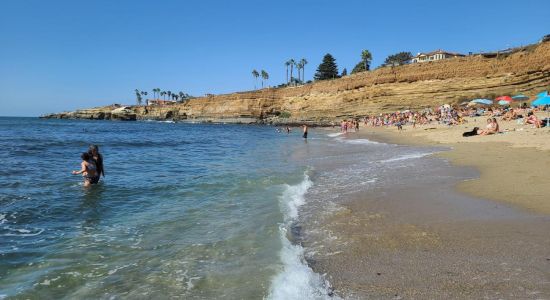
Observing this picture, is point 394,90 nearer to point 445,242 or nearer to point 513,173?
point 513,173

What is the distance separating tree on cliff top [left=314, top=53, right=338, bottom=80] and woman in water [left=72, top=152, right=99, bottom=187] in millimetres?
86426

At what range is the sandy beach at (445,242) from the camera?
3.70m

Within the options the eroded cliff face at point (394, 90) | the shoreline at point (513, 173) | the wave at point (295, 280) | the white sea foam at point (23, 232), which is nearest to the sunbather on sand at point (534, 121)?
the shoreline at point (513, 173)

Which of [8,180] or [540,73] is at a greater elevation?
[540,73]

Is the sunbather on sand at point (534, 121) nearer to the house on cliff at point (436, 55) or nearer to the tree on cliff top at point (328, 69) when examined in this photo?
the house on cliff at point (436, 55)

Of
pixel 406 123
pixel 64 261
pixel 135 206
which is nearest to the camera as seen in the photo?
pixel 64 261

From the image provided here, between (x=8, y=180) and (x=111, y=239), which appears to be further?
(x=8, y=180)

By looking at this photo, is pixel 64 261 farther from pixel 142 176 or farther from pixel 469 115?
pixel 469 115

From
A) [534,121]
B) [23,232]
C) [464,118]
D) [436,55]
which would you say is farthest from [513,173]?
[436,55]

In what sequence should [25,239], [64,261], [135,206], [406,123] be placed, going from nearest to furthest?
[64,261]
[25,239]
[135,206]
[406,123]

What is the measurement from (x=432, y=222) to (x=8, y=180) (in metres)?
11.4

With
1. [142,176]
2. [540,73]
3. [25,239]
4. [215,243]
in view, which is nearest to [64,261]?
[25,239]

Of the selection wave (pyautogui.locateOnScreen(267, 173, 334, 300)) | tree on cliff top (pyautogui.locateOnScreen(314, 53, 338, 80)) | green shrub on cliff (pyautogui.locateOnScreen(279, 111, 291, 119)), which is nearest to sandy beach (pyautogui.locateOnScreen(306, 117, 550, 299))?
wave (pyautogui.locateOnScreen(267, 173, 334, 300))

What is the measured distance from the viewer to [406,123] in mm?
41625
